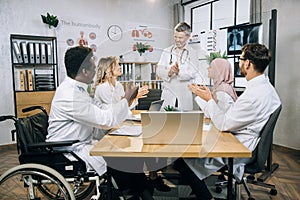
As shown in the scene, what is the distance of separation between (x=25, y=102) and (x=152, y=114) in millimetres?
3161

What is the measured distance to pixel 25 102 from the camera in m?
3.83

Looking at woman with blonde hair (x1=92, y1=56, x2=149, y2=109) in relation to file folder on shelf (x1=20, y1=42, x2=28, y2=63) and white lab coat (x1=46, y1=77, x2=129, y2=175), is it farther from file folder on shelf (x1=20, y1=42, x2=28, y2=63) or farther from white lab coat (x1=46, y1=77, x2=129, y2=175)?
file folder on shelf (x1=20, y1=42, x2=28, y2=63)

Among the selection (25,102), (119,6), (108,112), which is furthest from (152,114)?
(119,6)

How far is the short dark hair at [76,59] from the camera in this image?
5.66 ft

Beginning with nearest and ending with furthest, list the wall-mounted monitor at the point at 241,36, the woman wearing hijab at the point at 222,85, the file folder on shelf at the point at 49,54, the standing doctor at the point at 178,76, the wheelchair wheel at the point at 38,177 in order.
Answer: the wheelchair wheel at the point at 38,177 < the woman wearing hijab at the point at 222,85 < the standing doctor at the point at 178,76 < the wall-mounted monitor at the point at 241,36 < the file folder on shelf at the point at 49,54

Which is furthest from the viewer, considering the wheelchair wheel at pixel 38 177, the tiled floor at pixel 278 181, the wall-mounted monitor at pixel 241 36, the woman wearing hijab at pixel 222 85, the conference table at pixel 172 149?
the wall-mounted monitor at pixel 241 36

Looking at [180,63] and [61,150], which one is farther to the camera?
[180,63]

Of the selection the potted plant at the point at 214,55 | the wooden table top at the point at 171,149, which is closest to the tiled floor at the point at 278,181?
the wooden table top at the point at 171,149

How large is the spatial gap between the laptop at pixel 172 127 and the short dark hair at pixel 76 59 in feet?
2.26

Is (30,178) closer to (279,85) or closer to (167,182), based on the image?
(167,182)

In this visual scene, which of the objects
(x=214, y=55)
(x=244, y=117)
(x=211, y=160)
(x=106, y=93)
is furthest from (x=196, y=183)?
(x=214, y=55)

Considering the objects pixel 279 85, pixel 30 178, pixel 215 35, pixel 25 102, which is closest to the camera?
pixel 30 178

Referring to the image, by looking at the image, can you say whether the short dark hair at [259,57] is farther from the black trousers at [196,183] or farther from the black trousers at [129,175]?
the black trousers at [129,175]

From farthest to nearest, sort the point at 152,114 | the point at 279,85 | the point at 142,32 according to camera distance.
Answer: the point at 142,32, the point at 279,85, the point at 152,114
